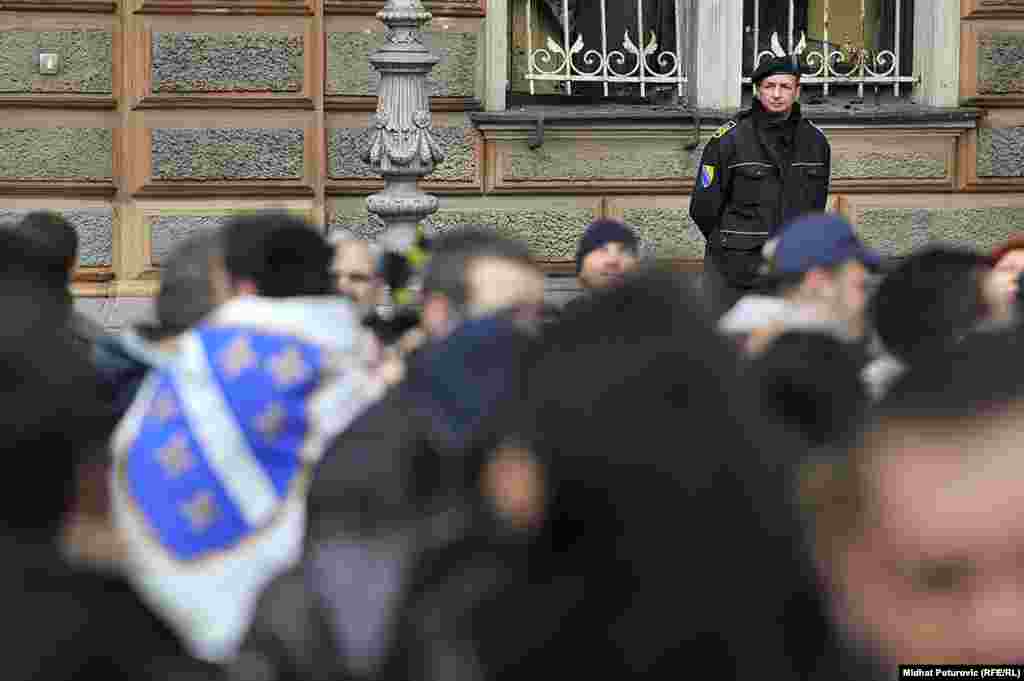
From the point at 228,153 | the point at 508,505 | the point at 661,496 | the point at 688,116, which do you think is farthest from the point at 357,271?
the point at 688,116

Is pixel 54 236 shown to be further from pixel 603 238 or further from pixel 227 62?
pixel 227 62

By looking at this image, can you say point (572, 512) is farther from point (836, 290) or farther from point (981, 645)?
point (836, 290)

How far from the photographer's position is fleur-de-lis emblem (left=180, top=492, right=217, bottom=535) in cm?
341

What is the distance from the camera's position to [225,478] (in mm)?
3400

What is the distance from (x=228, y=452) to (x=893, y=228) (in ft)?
25.4

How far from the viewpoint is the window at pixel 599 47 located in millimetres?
10695

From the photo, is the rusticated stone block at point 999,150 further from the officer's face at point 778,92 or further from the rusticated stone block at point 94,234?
the rusticated stone block at point 94,234

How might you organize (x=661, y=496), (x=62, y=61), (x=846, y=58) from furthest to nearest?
(x=846, y=58), (x=62, y=61), (x=661, y=496)

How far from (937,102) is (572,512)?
29.7 feet

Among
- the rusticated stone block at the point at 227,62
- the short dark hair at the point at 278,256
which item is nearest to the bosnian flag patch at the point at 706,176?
the rusticated stone block at the point at 227,62

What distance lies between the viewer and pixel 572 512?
2.13 m

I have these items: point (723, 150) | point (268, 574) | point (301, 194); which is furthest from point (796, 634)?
point (301, 194)

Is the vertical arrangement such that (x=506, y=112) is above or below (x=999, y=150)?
above

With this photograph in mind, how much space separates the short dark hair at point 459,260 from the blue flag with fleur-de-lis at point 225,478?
0.25 meters
